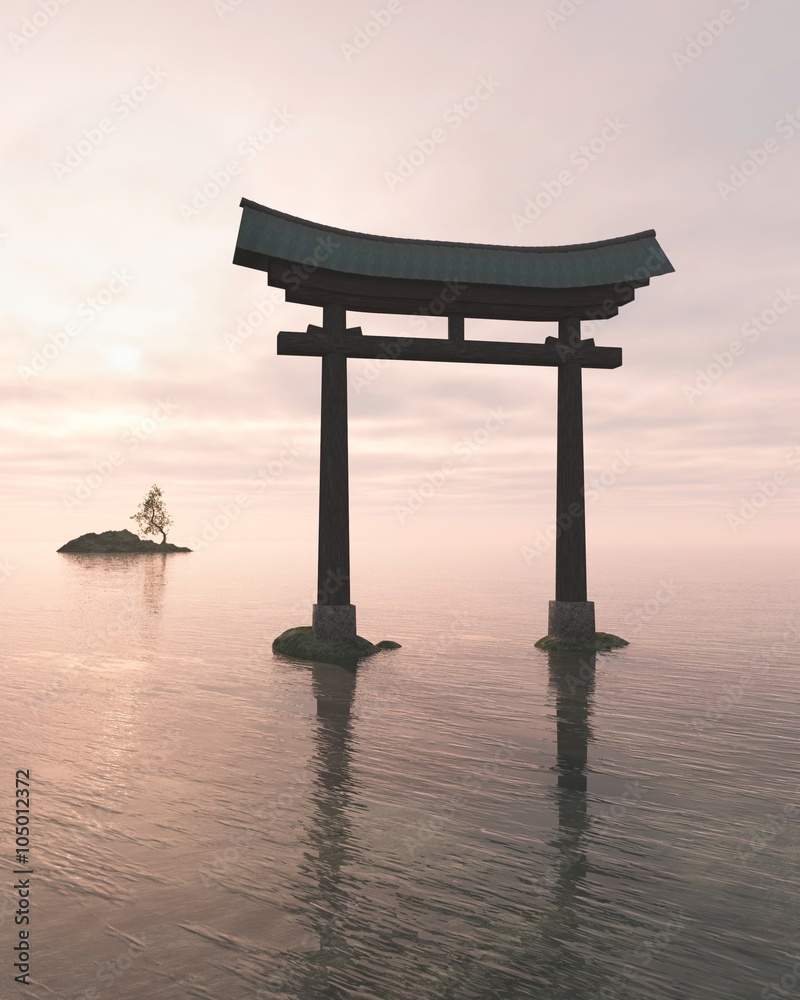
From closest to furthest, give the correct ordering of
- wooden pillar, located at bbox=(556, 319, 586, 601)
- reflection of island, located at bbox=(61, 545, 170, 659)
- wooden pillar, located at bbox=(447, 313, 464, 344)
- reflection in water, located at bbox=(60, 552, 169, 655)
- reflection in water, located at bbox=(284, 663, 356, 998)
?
reflection in water, located at bbox=(284, 663, 356, 998) < wooden pillar, located at bbox=(447, 313, 464, 344) < wooden pillar, located at bbox=(556, 319, 586, 601) < reflection of island, located at bbox=(61, 545, 170, 659) < reflection in water, located at bbox=(60, 552, 169, 655)

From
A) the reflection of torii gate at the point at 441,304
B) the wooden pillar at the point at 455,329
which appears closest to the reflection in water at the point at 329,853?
the reflection of torii gate at the point at 441,304

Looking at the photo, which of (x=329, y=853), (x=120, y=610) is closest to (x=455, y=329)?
(x=329, y=853)

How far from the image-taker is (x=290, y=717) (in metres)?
11.2

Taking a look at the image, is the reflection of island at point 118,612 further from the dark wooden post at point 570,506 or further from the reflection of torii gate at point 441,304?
the dark wooden post at point 570,506

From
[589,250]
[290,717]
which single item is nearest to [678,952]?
[290,717]

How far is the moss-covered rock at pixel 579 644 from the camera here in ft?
58.4

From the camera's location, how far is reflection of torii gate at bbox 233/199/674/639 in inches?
656

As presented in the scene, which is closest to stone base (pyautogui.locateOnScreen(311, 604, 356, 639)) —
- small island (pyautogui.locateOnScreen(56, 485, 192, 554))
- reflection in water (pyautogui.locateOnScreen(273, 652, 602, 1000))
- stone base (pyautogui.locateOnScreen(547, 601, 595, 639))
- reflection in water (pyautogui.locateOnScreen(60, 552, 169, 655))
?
stone base (pyautogui.locateOnScreen(547, 601, 595, 639))

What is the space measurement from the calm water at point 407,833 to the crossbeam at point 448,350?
23.3 feet

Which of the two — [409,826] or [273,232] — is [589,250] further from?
[409,826]

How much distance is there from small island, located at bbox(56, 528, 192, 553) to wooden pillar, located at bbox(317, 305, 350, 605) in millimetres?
100651

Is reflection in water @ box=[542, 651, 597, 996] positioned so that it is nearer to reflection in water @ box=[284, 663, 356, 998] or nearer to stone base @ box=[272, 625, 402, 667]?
reflection in water @ box=[284, 663, 356, 998]

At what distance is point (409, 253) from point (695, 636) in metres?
14.2

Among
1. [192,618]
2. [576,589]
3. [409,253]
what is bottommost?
[192,618]
